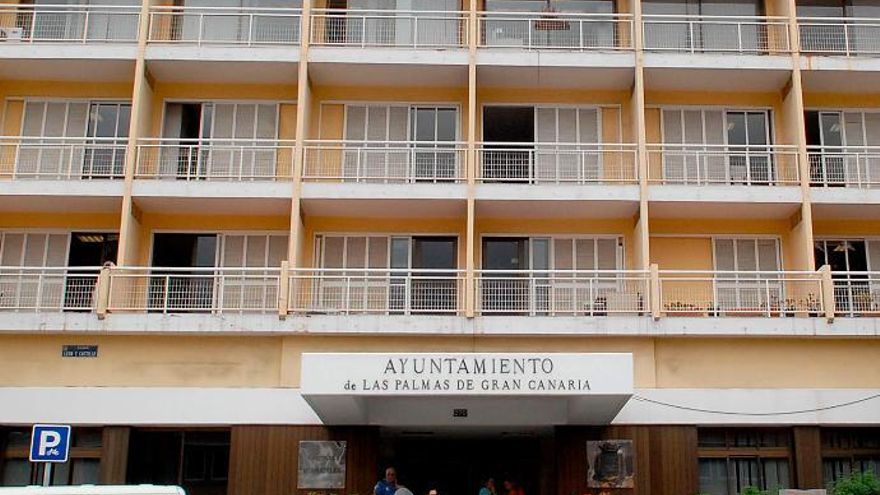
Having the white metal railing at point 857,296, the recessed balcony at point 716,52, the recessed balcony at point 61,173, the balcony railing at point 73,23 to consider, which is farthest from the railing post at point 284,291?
the white metal railing at point 857,296

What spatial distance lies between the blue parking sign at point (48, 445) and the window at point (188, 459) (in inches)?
257

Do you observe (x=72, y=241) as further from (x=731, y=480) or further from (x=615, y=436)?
(x=731, y=480)

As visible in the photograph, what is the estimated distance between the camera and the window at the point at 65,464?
74.5ft

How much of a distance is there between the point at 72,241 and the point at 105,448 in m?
6.08

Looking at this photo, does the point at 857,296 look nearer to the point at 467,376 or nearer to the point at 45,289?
the point at 467,376

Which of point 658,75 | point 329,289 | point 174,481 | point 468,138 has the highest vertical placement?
point 658,75

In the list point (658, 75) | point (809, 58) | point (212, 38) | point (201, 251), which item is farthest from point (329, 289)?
point (809, 58)

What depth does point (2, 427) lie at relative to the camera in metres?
22.8

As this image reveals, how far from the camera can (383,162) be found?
25984 millimetres

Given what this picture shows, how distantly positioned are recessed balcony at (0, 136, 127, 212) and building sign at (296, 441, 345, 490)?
788cm

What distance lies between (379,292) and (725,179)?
367 inches

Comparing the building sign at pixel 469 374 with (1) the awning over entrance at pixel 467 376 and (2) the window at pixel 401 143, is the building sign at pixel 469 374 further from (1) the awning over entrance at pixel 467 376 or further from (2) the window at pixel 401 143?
(2) the window at pixel 401 143

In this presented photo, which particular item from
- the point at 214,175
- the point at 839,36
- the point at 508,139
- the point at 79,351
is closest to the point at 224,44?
the point at 214,175

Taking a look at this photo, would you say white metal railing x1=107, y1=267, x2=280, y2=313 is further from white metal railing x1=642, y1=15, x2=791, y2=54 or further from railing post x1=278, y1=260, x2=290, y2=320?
white metal railing x1=642, y1=15, x2=791, y2=54
